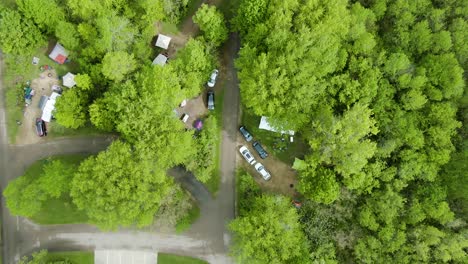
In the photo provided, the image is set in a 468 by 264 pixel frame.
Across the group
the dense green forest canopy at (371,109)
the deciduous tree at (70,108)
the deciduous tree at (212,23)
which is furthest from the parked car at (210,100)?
the deciduous tree at (70,108)

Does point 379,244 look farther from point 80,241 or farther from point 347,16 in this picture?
point 80,241

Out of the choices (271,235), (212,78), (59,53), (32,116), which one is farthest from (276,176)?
(32,116)

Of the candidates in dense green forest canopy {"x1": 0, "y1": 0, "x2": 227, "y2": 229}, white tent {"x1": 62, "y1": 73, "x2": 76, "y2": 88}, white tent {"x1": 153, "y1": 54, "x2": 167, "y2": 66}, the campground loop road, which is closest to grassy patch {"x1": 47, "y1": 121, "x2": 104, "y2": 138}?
the campground loop road

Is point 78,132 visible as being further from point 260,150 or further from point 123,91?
point 260,150

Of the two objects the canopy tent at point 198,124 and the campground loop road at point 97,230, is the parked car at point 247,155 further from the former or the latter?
the canopy tent at point 198,124

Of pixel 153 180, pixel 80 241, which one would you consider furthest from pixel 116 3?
pixel 80 241

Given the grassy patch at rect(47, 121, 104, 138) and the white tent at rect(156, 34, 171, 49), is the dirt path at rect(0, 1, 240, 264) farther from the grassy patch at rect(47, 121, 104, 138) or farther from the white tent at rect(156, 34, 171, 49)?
the white tent at rect(156, 34, 171, 49)
